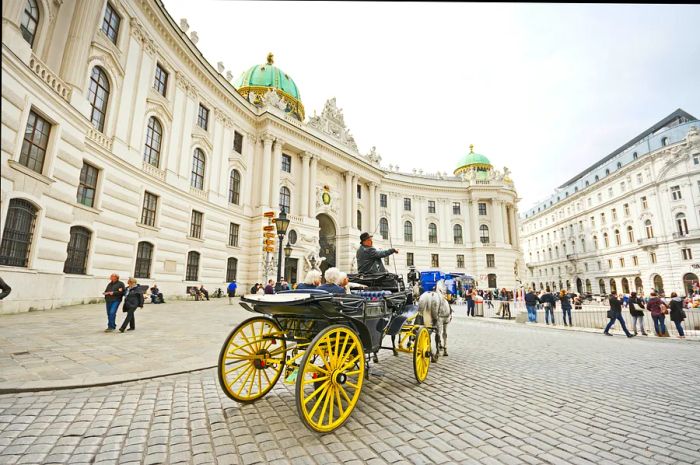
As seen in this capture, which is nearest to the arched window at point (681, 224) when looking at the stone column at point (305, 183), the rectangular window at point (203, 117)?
the stone column at point (305, 183)

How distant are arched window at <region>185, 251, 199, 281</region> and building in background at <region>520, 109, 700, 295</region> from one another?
42.8 metres

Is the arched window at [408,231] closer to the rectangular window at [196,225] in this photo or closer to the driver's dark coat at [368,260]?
the rectangular window at [196,225]

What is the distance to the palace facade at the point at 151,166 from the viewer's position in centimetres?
1002

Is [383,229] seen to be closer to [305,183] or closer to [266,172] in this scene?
[305,183]

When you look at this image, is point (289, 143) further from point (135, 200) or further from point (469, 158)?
point (469, 158)

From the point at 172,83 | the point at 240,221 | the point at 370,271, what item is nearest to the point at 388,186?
the point at 240,221

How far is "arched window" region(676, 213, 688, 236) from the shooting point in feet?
119

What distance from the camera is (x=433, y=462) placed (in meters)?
3.01

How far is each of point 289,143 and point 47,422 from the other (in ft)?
89.0

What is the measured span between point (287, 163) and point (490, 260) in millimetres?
29517

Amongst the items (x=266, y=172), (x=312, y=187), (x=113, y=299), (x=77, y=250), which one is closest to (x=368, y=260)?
(x=113, y=299)

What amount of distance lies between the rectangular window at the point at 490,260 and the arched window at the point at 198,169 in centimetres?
3584

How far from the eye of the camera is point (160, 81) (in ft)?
63.1

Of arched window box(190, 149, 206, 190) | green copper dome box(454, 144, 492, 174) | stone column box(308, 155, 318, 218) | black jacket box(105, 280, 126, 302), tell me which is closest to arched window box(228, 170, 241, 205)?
arched window box(190, 149, 206, 190)
